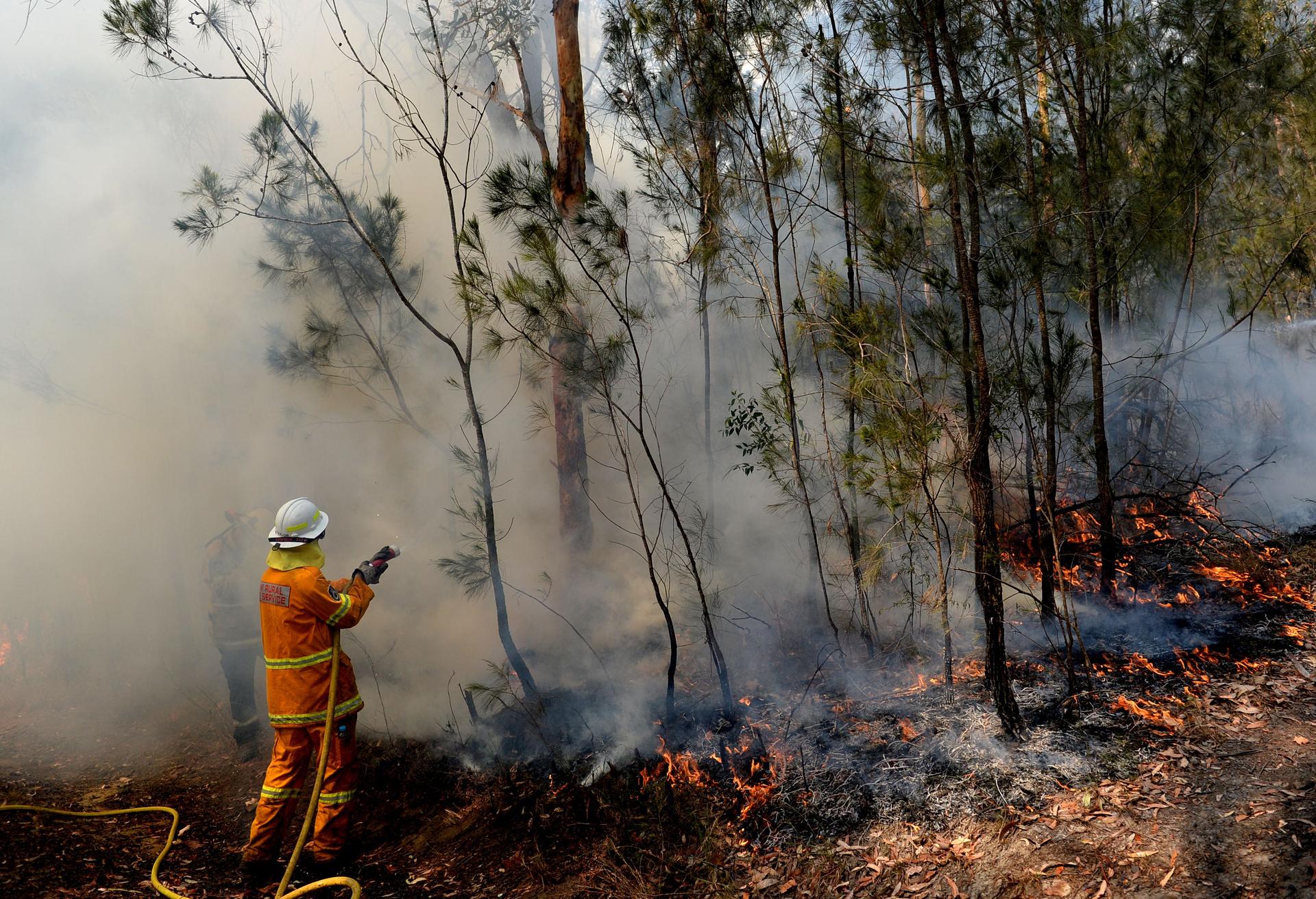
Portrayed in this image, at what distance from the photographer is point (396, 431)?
9.20m

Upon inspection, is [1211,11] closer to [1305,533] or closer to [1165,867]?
[1305,533]

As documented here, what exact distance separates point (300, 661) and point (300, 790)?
0.74m

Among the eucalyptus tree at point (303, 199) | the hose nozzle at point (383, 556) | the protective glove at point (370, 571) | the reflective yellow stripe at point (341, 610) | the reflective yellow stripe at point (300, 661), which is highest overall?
the eucalyptus tree at point (303, 199)

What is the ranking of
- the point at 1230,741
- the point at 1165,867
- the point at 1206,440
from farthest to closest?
the point at 1206,440 → the point at 1230,741 → the point at 1165,867

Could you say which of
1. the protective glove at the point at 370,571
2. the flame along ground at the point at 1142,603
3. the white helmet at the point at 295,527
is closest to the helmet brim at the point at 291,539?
the white helmet at the point at 295,527

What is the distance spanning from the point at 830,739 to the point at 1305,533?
5.09 meters

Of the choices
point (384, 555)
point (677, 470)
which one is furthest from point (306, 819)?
point (677, 470)

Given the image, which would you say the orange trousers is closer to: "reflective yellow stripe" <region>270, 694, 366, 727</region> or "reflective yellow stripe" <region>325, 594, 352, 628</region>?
"reflective yellow stripe" <region>270, 694, 366, 727</region>

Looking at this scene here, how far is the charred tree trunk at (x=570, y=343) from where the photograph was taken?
265 inches

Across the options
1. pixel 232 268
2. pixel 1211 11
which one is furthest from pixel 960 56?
pixel 232 268

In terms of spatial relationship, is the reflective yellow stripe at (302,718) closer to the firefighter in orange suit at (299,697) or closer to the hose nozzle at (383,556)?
the firefighter in orange suit at (299,697)

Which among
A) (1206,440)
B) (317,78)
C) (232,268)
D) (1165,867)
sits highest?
(317,78)

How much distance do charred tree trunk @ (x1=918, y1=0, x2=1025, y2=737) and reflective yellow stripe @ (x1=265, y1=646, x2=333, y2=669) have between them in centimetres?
382

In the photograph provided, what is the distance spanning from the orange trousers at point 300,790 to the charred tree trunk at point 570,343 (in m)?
2.83
